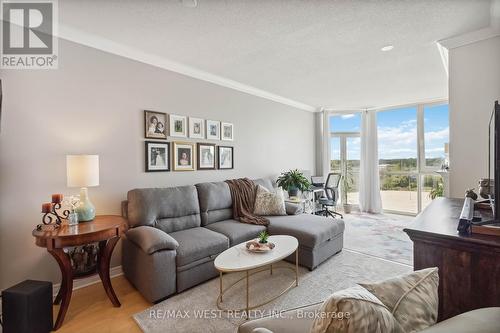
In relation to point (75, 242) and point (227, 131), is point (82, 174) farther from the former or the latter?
point (227, 131)

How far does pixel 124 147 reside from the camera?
2887mm

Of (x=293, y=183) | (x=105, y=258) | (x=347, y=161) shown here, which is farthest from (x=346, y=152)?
(x=105, y=258)

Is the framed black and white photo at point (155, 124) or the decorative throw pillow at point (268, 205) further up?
the framed black and white photo at point (155, 124)

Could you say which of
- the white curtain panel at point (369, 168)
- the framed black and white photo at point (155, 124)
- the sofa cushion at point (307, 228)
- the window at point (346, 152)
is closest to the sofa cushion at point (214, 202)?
A: the sofa cushion at point (307, 228)

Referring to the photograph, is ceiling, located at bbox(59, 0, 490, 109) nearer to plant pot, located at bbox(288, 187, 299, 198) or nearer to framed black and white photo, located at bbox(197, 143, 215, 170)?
framed black and white photo, located at bbox(197, 143, 215, 170)

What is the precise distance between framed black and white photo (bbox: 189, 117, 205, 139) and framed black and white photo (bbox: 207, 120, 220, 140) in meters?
0.11

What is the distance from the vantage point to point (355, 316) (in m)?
0.65

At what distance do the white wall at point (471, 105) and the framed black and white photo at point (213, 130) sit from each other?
3.15 m

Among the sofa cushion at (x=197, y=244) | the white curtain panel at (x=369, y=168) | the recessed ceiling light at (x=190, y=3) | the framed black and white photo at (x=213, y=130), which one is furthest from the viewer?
the white curtain panel at (x=369, y=168)

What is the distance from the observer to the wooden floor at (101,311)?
189 centimetres

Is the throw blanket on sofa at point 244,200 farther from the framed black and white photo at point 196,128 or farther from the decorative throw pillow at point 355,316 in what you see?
the decorative throw pillow at point 355,316

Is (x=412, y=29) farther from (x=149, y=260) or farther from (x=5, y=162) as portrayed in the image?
(x=5, y=162)

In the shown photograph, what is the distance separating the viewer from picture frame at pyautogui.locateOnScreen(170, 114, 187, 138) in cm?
331

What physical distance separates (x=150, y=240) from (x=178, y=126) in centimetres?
173
